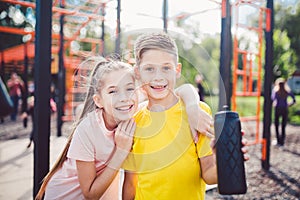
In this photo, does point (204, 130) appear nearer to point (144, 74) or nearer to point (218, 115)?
point (218, 115)

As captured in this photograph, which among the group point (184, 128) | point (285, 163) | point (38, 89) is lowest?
point (285, 163)

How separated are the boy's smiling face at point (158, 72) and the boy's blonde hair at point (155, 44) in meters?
0.01

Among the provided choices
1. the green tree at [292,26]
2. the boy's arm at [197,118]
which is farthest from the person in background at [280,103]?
the green tree at [292,26]

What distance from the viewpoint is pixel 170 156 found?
4.34ft

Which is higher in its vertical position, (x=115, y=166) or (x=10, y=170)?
(x=115, y=166)

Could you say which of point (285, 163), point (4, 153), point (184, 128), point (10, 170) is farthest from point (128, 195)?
point (285, 163)

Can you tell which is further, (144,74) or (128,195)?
(128,195)

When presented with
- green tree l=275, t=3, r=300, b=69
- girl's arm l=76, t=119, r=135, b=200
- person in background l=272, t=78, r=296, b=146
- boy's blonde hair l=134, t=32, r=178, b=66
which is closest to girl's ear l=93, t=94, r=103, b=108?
girl's arm l=76, t=119, r=135, b=200

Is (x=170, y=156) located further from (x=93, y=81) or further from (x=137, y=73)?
(x=93, y=81)

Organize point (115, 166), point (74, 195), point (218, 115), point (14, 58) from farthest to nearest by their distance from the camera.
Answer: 1. point (14, 58)
2. point (74, 195)
3. point (115, 166)
4. point (218, 115)

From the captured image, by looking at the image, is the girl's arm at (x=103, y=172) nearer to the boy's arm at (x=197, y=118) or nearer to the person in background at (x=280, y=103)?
the boy's arm at (x=197, y=118)

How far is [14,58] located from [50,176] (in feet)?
39.9

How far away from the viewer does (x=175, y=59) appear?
52.0 inches

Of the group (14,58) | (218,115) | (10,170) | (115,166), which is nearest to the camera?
(218,115)
